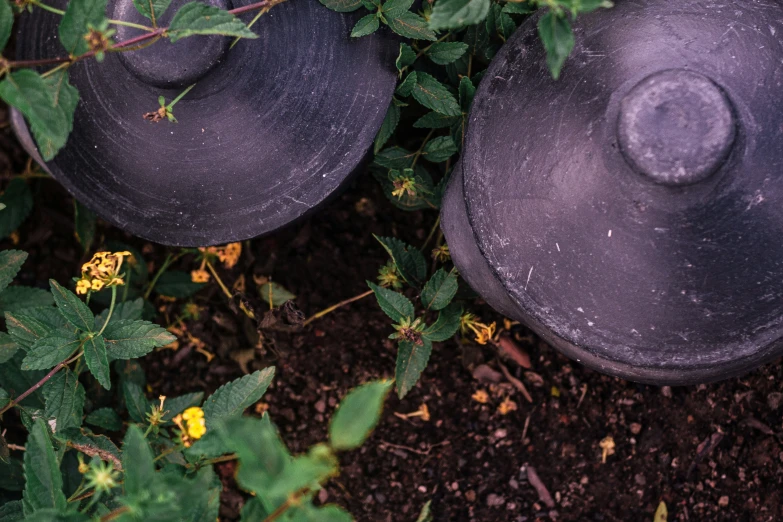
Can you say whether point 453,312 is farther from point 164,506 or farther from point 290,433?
point 164,506

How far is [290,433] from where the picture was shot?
1667 millimetres

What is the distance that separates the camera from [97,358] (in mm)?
1121

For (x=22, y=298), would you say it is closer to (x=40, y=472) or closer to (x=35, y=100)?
(x=40, y=472)

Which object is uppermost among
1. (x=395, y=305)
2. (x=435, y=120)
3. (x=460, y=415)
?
(x=435, y=120)

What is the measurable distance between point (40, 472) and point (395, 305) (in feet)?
2.02

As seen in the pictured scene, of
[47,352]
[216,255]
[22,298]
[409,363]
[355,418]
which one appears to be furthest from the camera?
[216,255]

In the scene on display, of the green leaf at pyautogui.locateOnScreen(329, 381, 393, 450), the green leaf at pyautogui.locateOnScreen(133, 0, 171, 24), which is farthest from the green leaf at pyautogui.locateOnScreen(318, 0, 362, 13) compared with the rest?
the green leaf at pyautogui.locateOnScreen(329, 381, 393, 450)

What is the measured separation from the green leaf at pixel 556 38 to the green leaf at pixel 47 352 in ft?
2.66

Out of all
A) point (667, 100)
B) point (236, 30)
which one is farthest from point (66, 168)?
point (667, 100)

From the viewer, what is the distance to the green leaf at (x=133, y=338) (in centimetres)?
117

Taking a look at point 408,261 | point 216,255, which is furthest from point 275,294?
point 408,261

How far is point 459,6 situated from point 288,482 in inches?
22.8

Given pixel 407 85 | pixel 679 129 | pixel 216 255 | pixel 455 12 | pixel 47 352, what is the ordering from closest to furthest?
pixel 679 129
pixel 455 12
pixel 47 352
pixel 407 85
pixel 216 255

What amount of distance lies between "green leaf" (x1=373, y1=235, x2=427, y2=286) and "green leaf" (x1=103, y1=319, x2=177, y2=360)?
18.0 inches
